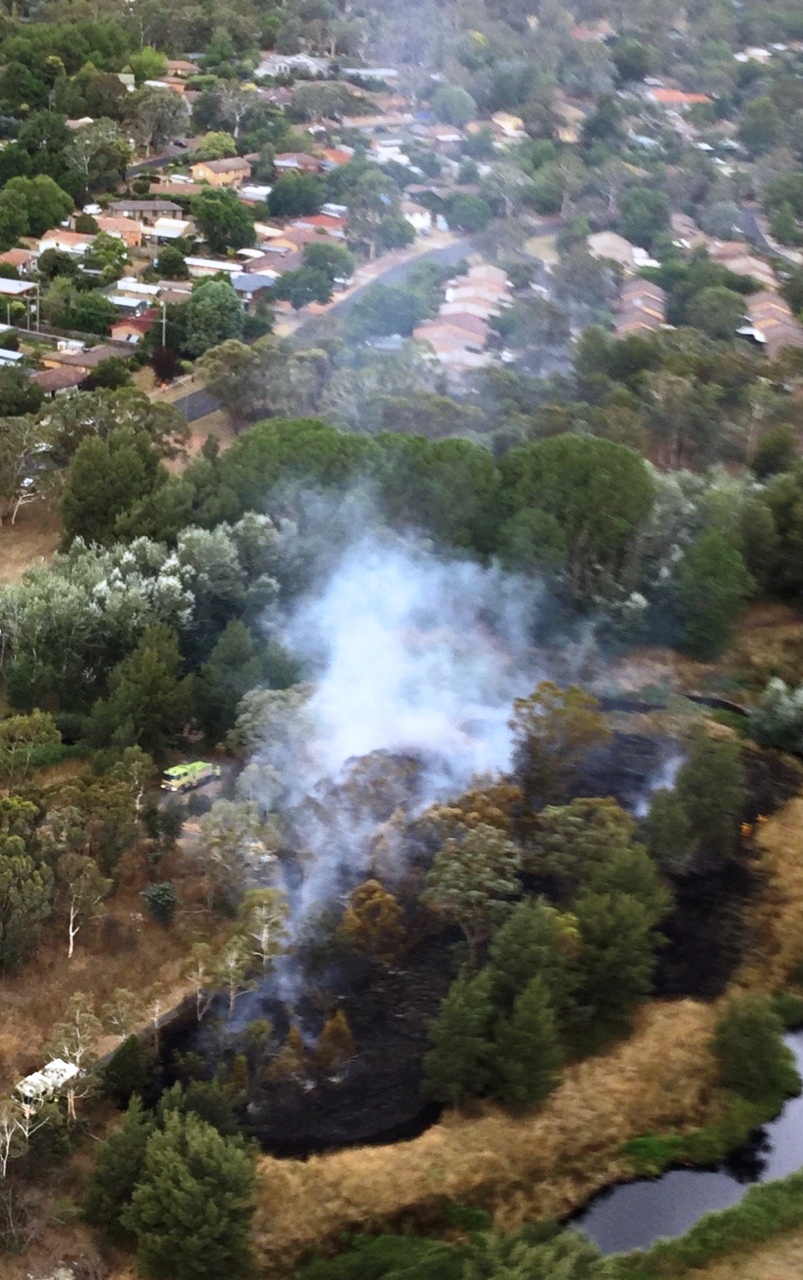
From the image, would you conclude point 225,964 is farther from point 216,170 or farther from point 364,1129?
point 216,170

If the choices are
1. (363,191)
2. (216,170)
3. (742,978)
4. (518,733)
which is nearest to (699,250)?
(363,191)

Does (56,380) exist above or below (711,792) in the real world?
below

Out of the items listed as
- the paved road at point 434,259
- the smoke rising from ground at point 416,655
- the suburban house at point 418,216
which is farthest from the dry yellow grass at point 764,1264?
A: the suburban house at point 418,216

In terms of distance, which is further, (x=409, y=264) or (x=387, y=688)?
(x=409, y=264)

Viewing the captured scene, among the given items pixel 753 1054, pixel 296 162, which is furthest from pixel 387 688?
pixel 296 162

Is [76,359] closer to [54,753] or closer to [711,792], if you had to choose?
[54,753]

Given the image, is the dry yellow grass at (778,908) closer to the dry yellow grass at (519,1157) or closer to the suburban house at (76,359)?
the dry yellow grass at (519,1157)

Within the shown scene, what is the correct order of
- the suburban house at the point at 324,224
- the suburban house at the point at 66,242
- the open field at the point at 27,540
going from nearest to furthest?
the open field at the point at 27,540
the suburban house at the point at 66,242
the suburban house at the point at 324,224
